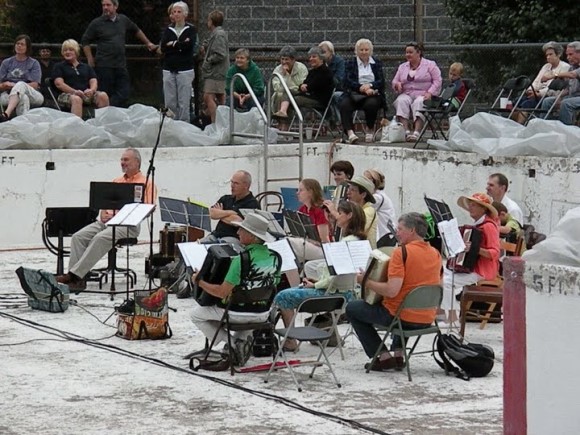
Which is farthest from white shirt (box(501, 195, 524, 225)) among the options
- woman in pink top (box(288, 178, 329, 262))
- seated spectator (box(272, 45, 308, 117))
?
seated spectator (box(272, 45, 308, 117))

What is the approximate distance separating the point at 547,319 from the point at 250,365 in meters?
3.69

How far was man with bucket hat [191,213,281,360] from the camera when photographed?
419 inches

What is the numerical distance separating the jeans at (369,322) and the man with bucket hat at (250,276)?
681mm

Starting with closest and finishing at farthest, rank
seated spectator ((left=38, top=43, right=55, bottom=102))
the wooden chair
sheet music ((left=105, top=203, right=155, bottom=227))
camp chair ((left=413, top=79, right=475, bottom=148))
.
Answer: the wooden chair
sheet music ((left=105, top=203, right=155, bottom=227))
camp chair ((left=413, top=79, right=475, bottom=148))
seated spectator ((left=38, top=43, right=55, bottom=102))

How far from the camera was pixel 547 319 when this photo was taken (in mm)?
7922

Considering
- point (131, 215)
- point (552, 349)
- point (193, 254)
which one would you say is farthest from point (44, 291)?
point (552, 349)

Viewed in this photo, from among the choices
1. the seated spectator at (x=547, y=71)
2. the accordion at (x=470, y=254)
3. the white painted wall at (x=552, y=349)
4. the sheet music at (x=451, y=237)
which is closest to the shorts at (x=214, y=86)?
the seated spectator at (x=547, y=71)

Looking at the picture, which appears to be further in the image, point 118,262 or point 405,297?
point 118,262

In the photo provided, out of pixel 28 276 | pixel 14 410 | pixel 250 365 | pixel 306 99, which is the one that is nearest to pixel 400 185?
pixel 306 99

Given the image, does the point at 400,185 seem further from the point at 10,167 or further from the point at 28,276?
the point at 28,276

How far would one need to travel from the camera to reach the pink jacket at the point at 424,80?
63.4ft

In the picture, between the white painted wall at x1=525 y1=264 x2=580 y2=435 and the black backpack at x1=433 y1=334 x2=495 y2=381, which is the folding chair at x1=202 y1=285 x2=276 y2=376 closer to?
the black backpack at x1=433 y1=334 x2=495 y2=381

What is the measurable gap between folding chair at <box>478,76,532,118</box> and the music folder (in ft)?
23.4

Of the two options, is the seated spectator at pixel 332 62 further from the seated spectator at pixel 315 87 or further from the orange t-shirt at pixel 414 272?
the orange t-shirt at pixel 414 272
